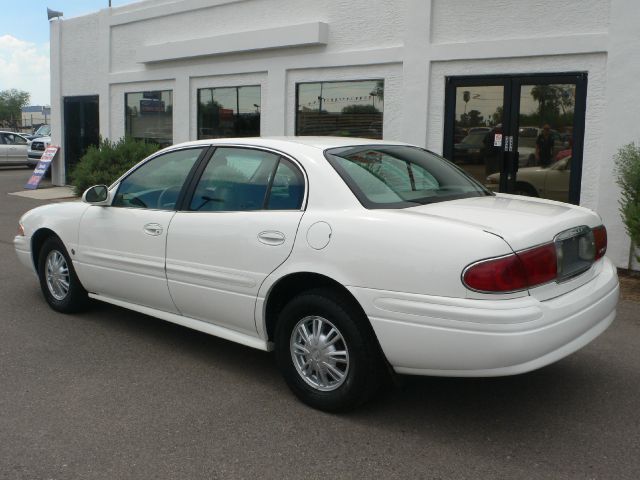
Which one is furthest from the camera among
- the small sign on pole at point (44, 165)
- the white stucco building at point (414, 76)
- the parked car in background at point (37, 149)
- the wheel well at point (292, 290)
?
the parked car in background at point (37, 149)

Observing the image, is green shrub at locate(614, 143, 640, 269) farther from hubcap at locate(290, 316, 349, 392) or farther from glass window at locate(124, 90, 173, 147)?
glass window at locate(124, 90, 173, 147)

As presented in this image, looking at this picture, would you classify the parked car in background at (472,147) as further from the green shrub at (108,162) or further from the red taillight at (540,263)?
the green shrub at (108,162)

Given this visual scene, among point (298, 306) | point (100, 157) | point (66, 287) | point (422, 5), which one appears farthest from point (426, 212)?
point (100, 157)

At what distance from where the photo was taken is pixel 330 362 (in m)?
4.08

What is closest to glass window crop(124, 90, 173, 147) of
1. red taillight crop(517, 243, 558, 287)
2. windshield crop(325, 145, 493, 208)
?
windshield crop(325, 145, 493, 208)

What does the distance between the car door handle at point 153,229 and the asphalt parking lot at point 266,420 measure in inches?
35.5

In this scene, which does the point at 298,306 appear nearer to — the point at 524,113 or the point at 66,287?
the point at 66,287

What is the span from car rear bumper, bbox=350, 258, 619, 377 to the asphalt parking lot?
44cm

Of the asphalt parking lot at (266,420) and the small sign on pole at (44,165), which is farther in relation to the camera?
the small sign on pole at (44,165)

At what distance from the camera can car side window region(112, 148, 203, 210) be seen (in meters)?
5.18

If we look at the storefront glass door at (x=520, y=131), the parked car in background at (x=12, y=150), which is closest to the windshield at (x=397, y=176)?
the storefront glass door at (x=520, y=131)

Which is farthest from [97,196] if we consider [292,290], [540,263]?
[540,263]

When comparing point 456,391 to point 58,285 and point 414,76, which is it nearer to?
point 58,285

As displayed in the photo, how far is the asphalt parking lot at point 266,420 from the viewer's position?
138 inches
